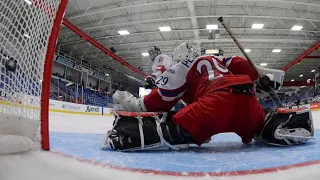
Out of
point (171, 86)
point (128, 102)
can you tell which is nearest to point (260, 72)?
point (171, 86)

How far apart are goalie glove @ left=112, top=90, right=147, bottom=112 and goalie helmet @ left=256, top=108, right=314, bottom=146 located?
0.74 metres

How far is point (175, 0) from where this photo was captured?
7.36 meters

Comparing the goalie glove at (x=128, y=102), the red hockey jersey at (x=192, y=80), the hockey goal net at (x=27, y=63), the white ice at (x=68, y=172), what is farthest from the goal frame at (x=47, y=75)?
the goalie glove at (x=128, y=102)

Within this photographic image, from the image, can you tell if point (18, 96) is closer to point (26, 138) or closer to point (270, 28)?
point (26, 138)

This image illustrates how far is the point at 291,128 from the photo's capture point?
45.9 inches

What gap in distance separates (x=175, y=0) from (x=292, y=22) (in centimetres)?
488

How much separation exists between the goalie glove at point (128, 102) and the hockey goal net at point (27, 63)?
2.74 ft

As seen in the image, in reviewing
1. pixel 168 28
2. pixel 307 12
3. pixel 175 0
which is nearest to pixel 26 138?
pixel 175 0

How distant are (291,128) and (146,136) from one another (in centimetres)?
66

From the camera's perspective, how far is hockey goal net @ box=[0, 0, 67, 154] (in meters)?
0.76

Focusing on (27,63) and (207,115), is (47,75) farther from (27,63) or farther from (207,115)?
(207,115)

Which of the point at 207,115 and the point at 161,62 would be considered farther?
the point at 161,62

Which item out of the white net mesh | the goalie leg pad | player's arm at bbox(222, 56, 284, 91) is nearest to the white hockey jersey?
player's arm at bbox(222, 56, 284, 91)

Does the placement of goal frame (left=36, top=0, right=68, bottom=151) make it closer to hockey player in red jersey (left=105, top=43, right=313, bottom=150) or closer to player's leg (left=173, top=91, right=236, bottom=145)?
hockey player in red jersey (left=105, top=43, right=313, bottom=150)
